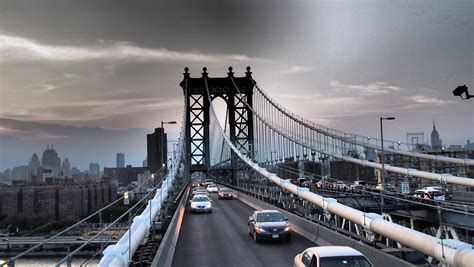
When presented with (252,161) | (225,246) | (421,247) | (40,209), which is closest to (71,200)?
(40,209)

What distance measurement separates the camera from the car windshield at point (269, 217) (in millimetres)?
19578

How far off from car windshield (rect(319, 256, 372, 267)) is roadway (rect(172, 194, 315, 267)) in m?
4.12

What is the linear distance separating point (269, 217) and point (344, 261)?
384 inches

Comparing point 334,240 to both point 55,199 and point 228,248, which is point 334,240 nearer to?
point 228,248

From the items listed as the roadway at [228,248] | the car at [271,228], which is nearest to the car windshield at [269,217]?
the car at [271,228]

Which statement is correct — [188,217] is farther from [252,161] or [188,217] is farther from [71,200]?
[71,200]

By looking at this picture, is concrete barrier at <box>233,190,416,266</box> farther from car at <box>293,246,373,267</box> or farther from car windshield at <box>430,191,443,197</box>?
car windshield at <box>430,191,443,197</box>

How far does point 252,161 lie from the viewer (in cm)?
4950

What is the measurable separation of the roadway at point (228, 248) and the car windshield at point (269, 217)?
0.99m

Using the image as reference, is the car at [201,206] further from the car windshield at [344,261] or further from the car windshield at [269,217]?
the car windshield at [344,261]

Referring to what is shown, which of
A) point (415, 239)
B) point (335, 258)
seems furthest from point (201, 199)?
point (335, 258)

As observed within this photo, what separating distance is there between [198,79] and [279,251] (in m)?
68.5

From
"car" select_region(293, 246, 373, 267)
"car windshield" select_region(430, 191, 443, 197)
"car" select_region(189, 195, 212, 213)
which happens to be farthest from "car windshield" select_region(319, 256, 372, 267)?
"car windshield" select_region(430, 191, 443, 197)

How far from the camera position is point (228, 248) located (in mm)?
17703
